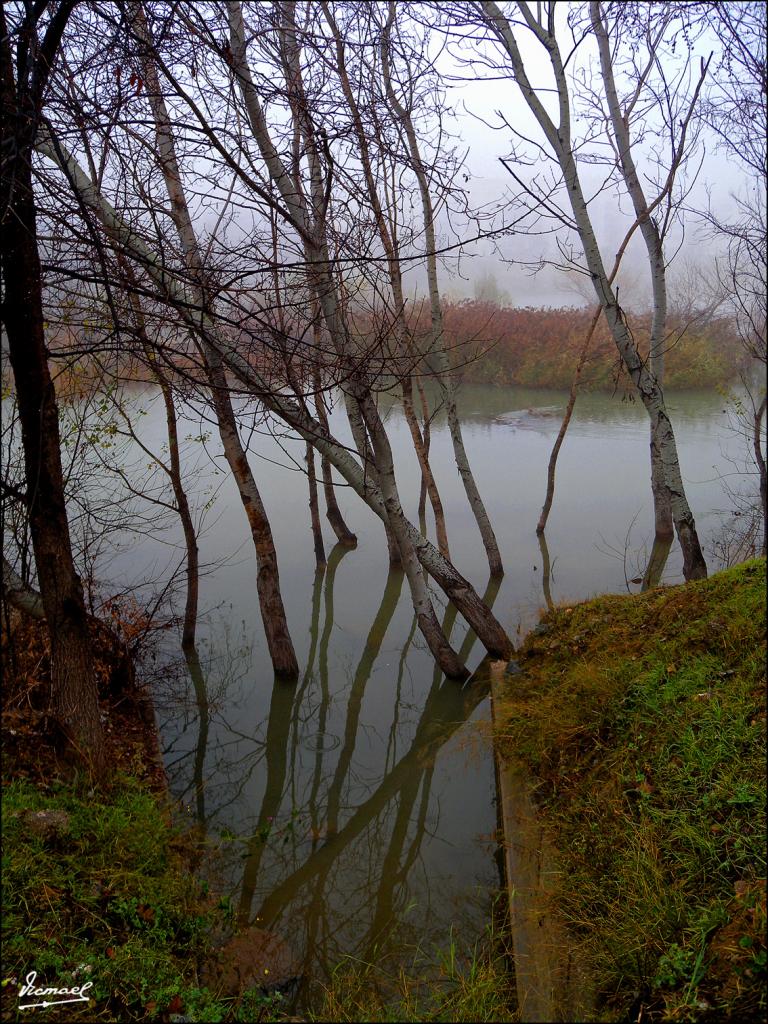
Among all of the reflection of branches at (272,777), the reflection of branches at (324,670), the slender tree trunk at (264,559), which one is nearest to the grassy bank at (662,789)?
the reflection of branches at (324,670)

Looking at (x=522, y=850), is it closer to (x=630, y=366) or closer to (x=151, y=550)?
(x=630, y=366)

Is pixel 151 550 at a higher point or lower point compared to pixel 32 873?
higher

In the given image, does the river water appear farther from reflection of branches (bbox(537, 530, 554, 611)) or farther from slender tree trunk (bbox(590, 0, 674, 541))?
slender tree trunk (bbox(590, 0, 674, 541))

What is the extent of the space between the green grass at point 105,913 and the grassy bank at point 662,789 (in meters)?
1.48

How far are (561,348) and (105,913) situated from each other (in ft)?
72.2

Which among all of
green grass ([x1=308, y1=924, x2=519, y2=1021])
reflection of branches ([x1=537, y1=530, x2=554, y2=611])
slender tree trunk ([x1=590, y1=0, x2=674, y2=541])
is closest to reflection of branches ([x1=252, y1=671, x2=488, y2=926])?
green grass ([x1=308, y1=924, x2=519, y2=1021])

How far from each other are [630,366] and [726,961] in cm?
549

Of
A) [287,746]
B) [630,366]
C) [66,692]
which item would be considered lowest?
[287,746]

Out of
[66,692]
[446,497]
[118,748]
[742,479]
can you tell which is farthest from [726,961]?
[742,479]

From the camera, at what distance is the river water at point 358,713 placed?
12.8 feet

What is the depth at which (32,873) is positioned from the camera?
3.14 m

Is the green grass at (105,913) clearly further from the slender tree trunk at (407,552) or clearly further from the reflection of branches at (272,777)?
the slender tree trunk at (407,552)

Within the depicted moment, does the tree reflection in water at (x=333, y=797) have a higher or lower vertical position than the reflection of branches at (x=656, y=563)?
lower

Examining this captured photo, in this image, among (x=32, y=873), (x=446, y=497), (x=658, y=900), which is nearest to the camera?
(x=658, y=900)
